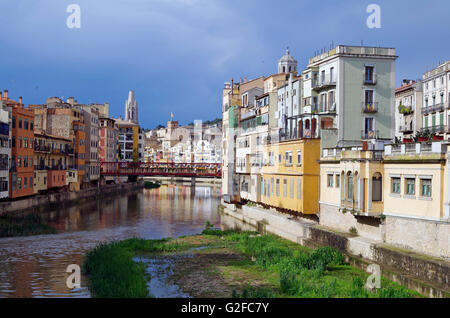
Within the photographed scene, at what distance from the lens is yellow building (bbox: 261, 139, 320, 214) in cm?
3766

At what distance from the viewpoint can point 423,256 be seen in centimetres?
2281

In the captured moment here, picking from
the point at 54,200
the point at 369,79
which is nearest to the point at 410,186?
the point at 369,79

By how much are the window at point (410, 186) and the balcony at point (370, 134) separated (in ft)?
52.1

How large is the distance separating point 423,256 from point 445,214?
2045 mm

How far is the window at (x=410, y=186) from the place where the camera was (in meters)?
24.9

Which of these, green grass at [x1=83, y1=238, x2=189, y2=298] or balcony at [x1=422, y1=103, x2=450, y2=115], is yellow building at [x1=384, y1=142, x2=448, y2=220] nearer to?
green grass at [x1=83, y1=238, x2=189, y2=298]

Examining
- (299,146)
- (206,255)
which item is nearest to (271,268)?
(206,255)

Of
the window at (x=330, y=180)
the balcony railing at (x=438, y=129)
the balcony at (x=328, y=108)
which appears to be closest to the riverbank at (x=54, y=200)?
the balcony at (x=328, y=108)

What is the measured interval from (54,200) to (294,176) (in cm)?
3648

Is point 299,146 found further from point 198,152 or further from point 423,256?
point 198,152

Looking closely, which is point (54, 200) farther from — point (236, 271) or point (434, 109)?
point (434, 109)
